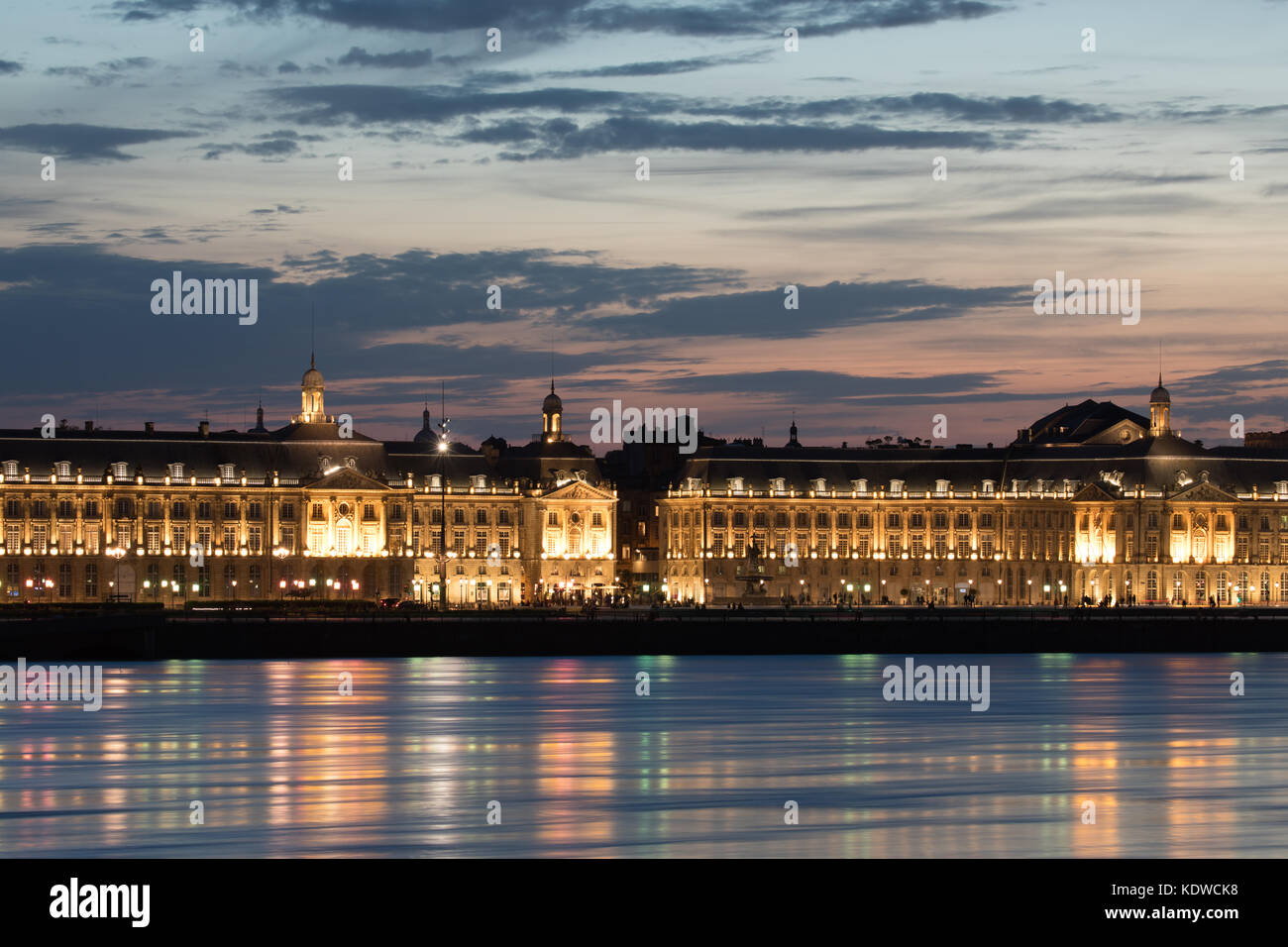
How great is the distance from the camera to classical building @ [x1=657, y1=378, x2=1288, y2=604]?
18612 centimetres

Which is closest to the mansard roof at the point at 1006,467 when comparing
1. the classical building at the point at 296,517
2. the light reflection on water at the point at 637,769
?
the classical building at the point at 296,517

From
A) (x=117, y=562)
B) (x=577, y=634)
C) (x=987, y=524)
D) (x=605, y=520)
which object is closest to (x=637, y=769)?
(x=577, y=634)

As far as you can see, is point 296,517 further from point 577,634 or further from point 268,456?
point 577,634

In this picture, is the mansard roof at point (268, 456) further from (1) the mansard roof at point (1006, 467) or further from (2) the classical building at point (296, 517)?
(1) the mansard roof at point (1006, 467)

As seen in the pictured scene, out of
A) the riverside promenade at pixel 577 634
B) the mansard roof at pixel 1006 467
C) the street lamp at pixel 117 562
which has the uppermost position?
the mansard roof at pixel 1006 467

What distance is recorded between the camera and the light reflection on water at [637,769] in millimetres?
51281

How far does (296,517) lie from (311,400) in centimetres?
999

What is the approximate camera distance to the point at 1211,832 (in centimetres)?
5275

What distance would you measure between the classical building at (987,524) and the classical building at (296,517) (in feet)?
32.3

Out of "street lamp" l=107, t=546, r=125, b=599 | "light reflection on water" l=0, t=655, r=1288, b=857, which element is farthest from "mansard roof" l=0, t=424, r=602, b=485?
"light reflection on water" l=0, t=655, r=1288, b=857
